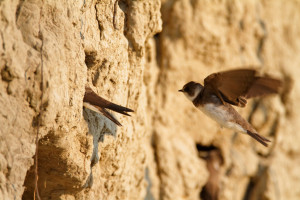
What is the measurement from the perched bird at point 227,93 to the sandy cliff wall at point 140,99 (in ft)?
1.36

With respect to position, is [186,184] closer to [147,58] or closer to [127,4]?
[147,58]

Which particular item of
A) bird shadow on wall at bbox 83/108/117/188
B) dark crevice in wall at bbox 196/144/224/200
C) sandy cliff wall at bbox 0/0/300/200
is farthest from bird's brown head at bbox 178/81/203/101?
dark crevice in wall at bbox 196/144/224/200

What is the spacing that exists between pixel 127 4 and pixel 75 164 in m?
1.15

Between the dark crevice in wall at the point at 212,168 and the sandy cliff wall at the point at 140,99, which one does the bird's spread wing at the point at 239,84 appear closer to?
the sandy cliff wall at the point at 140,99

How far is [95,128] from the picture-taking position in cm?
266

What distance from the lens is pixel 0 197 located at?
1.90 meters

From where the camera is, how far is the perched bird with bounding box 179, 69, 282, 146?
2.95 m

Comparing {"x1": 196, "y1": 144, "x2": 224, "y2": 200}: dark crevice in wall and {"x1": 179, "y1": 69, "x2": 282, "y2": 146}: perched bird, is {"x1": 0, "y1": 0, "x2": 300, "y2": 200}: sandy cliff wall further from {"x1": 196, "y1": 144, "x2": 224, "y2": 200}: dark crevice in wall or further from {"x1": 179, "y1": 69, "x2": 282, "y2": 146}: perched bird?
{"x1": 179, "y1": 69, "x2": 282, "y2": 146}: perched bird

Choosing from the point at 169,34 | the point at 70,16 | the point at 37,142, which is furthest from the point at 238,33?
the point at 37,142

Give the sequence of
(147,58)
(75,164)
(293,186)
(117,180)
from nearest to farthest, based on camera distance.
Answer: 1. (75,164)
2. (117,180)
3. (147,58)
4. (293,186)

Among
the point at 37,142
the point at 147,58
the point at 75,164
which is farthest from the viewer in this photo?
the point at 147,58

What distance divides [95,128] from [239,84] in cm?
92

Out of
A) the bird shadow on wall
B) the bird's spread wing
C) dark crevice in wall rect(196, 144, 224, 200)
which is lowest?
dark crevice in wall rect(196, 144, 224, 200)

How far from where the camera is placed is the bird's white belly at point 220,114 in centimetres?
324
